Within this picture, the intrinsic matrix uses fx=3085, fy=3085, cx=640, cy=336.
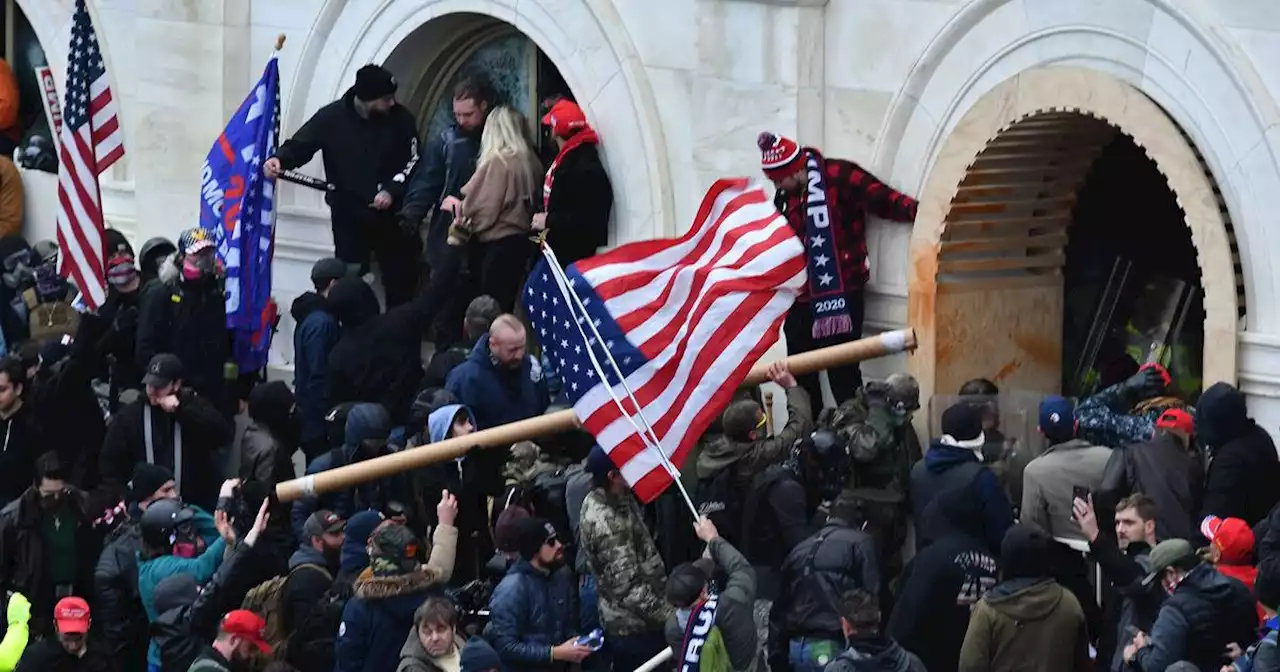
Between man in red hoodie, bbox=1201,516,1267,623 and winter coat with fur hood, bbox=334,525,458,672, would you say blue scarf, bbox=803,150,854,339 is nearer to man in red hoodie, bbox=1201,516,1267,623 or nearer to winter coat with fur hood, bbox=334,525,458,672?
winter coat with fur hood, bbox=334,525,458,672

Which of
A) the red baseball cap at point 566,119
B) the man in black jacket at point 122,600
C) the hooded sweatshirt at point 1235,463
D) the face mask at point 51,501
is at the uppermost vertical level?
the red baseball cap at point 566,119

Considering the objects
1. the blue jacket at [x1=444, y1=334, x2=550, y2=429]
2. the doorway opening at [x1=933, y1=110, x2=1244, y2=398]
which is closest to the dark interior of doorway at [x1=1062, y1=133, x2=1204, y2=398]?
the doorway opening at [x1=933, y1=110, x2=1244, y2=398]

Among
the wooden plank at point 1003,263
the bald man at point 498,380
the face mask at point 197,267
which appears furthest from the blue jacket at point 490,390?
the face mask at point 197,267

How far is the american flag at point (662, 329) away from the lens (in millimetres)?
13172

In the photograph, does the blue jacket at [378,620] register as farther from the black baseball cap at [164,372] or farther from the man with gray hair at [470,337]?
the black baseball cap at [164,372]

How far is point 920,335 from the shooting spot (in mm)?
16172

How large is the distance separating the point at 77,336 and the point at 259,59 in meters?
3.18

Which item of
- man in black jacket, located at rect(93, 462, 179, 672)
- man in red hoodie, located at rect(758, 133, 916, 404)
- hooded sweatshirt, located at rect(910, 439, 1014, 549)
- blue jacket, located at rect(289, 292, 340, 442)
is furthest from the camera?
blue jacket, located at rect(289, 292, 340, 442)

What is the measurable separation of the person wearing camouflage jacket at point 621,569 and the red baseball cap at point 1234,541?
8.38ft

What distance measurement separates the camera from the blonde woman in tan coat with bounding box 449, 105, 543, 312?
18.1 metres

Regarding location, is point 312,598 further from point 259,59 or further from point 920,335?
point 259,59

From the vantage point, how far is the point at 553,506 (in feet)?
49.2

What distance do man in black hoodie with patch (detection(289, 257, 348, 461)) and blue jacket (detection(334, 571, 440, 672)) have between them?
3904mm

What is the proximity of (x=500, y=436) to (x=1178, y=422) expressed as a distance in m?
3.26
